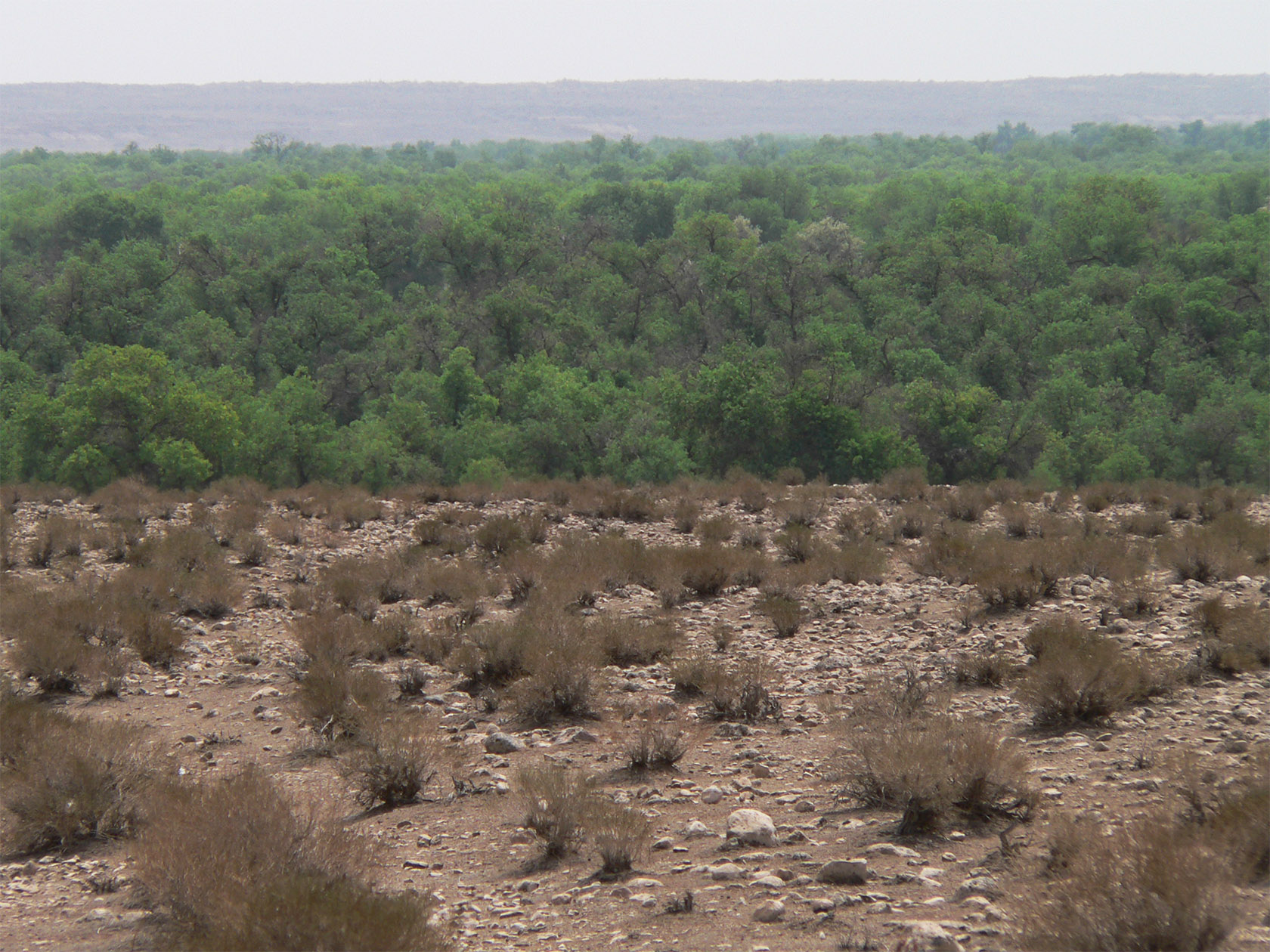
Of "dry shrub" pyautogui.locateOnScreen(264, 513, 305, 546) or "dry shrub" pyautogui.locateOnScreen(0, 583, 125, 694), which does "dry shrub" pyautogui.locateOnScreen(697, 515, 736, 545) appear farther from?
"dry shrub" pyautogui.locateOnScreen(0, 583, 125, 694)

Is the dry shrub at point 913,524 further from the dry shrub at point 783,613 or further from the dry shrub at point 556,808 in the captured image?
the dry shrub at point 556,808

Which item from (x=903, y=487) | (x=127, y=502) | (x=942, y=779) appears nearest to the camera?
(x=942, y=779)

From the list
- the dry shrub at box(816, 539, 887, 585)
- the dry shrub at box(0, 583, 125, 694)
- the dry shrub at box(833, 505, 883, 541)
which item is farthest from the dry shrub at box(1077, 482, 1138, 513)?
the dry shrub at box(0, 583, 125, 694)

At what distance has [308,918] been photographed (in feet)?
14.6

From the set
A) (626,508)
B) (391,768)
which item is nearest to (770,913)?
(391,768)

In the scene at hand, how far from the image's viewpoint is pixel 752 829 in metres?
6.39

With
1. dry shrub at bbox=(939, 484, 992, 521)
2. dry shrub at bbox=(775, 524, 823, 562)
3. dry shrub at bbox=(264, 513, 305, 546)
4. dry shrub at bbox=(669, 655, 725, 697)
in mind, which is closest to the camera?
dry shrub at bbox=(669, 655, 725, 697)

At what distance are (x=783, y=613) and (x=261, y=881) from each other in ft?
28.0

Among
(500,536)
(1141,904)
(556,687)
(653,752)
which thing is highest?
(1141,904)

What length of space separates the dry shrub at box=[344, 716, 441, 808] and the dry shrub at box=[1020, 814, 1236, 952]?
14.7 ft

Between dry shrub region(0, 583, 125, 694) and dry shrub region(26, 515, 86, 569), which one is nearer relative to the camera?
dry shrub region(0, 583, 125, 694)

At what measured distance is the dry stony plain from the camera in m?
5.06

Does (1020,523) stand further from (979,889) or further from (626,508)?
(979,889)

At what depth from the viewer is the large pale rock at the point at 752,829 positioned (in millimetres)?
6324
